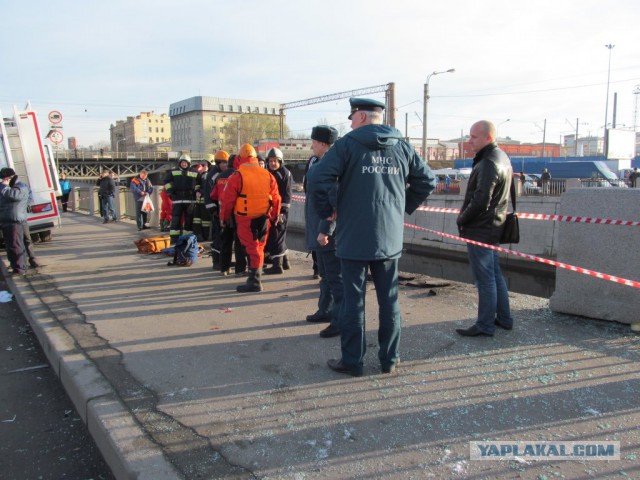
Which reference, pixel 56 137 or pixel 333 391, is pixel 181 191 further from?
pixel 56 137

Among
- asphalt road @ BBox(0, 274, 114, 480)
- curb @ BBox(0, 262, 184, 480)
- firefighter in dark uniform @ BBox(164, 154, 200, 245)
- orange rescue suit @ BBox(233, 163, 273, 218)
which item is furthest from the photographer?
firefighter in dark uniform @ BBox(164, 154, 200, 245)

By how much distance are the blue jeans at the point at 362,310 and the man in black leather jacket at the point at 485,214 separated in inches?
44.5

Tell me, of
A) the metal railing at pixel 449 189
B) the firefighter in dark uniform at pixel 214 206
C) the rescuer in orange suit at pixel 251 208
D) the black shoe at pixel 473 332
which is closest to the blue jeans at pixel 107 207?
the firefighter in dark uniform at pixel 214 206

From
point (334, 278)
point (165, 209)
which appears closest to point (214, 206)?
point (334, 278)

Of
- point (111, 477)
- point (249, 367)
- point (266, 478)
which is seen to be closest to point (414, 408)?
point (266, 478)

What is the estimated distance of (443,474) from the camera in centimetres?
246

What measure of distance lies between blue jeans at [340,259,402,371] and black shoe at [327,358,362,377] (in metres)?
0.03

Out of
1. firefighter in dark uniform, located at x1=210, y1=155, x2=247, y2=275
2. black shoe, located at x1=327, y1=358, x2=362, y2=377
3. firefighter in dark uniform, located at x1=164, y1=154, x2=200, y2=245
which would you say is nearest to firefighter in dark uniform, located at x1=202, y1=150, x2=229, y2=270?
firefighter in dark uniform, located at x1=210, y1=155, x2=247, y2=275

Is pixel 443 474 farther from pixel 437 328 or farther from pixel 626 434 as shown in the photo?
pixel 437 328

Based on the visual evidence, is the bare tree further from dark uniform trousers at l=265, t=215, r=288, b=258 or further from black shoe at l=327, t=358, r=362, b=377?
black shoe at l=327, t=358, r=362, b=377

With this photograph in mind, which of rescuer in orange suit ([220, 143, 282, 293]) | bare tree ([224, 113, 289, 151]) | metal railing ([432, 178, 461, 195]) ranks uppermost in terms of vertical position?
bare tree ([224, 113, 289, 151])

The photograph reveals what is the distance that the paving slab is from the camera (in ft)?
8.52

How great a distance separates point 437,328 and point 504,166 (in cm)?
162

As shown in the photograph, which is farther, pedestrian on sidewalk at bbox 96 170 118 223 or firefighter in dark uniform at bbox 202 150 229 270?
pedestrian on sidewalk at bbox 96 170 118 223
